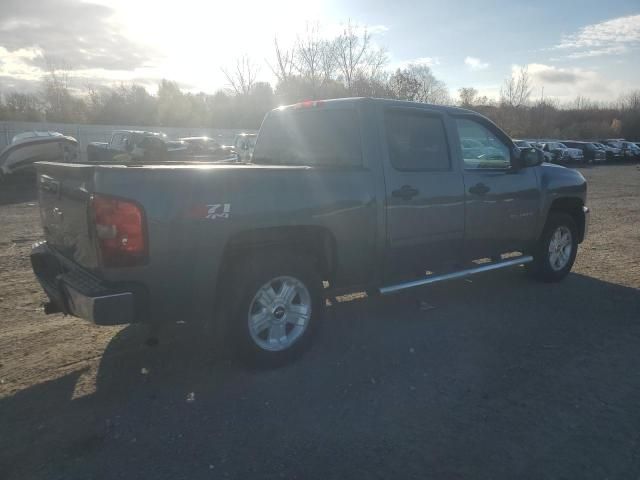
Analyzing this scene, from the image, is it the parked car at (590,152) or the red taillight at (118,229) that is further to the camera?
the parked car at (590,152)

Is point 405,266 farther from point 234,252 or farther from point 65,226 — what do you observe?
point 65,226

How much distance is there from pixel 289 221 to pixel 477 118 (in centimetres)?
268

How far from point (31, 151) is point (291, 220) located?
1818 cm

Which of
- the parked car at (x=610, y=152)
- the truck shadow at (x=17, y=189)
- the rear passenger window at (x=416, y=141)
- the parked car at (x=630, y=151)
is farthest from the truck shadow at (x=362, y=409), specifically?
the parked car at (x=630, y=151)

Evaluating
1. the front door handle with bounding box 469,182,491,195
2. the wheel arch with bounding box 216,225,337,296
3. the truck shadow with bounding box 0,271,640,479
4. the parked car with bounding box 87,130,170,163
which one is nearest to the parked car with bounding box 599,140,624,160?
the parked car with bounding box 87,130,170,163

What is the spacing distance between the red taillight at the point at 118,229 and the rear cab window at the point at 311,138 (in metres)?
1.90

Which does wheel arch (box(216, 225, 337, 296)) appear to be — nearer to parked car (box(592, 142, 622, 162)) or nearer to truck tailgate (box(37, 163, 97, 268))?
truck tailgate (box(37, 163, 97, 268))

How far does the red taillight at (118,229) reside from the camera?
3.12 meters

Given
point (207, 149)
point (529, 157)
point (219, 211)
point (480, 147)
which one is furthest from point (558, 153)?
point (219, 211)

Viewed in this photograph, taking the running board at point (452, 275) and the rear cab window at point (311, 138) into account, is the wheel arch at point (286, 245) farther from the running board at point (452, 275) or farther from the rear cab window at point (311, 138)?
the rear cab window at point (311, 138)

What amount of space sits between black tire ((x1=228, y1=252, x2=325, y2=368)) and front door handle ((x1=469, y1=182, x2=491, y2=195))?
6.44 ft

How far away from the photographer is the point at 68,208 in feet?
11.7

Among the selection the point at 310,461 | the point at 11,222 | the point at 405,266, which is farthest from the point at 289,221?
the point at 11,222

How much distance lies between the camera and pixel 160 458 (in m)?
2.87
